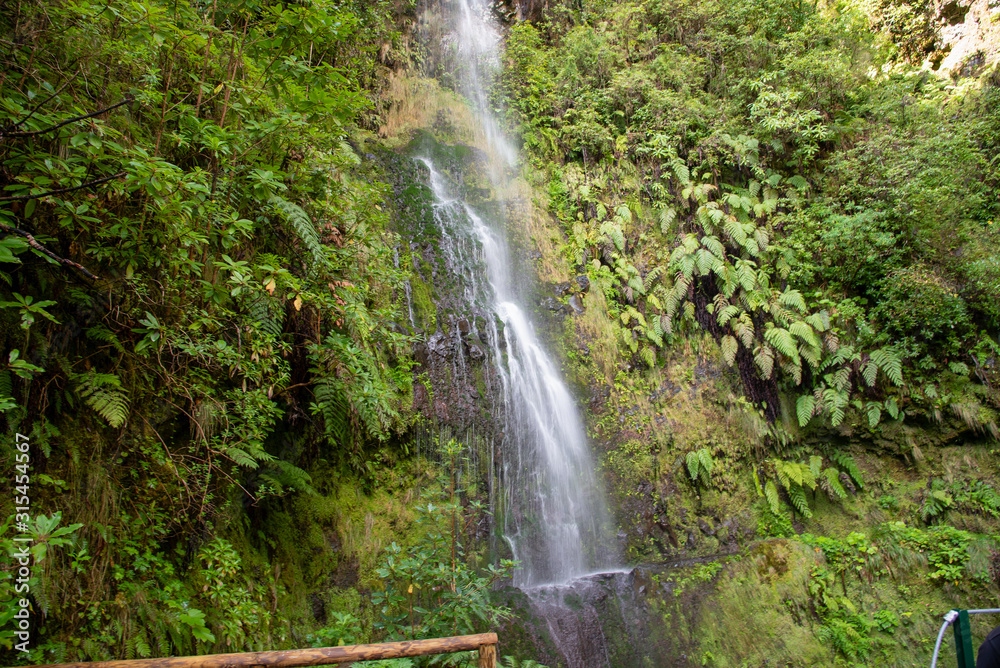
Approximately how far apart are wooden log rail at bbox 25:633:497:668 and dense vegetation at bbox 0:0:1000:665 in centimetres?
65

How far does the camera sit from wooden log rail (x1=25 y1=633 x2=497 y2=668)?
185cm

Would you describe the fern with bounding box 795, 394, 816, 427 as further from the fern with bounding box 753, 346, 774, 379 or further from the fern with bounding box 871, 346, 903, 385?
the fern with bounding box 871, 346, 903, 385

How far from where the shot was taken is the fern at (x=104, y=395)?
→ 2510mm

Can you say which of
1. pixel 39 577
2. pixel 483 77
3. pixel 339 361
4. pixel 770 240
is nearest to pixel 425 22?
pixel 483 77

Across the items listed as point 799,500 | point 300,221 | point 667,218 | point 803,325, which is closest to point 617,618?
point 799,500

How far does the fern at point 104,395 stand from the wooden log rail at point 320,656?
3.77 feet

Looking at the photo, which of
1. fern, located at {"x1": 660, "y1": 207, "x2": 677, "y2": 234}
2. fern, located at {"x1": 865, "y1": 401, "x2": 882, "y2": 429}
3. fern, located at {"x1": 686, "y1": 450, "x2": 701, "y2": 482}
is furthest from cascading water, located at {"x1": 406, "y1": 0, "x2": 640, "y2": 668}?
fern, located at {"x1": 865, "y1": 401, "x2": 882, "y2": 429}

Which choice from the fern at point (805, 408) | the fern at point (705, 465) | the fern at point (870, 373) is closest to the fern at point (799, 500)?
the fern at point (805, 408)

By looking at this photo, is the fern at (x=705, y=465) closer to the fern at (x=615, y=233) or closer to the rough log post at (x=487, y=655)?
the fern at (x=615, y=233)

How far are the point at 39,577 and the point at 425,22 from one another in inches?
479

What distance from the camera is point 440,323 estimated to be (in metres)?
6.63

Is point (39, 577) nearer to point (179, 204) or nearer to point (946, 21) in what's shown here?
point (179, 204)

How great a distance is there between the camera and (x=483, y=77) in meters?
11.0

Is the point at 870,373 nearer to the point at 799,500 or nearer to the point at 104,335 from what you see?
the point at 799,500
